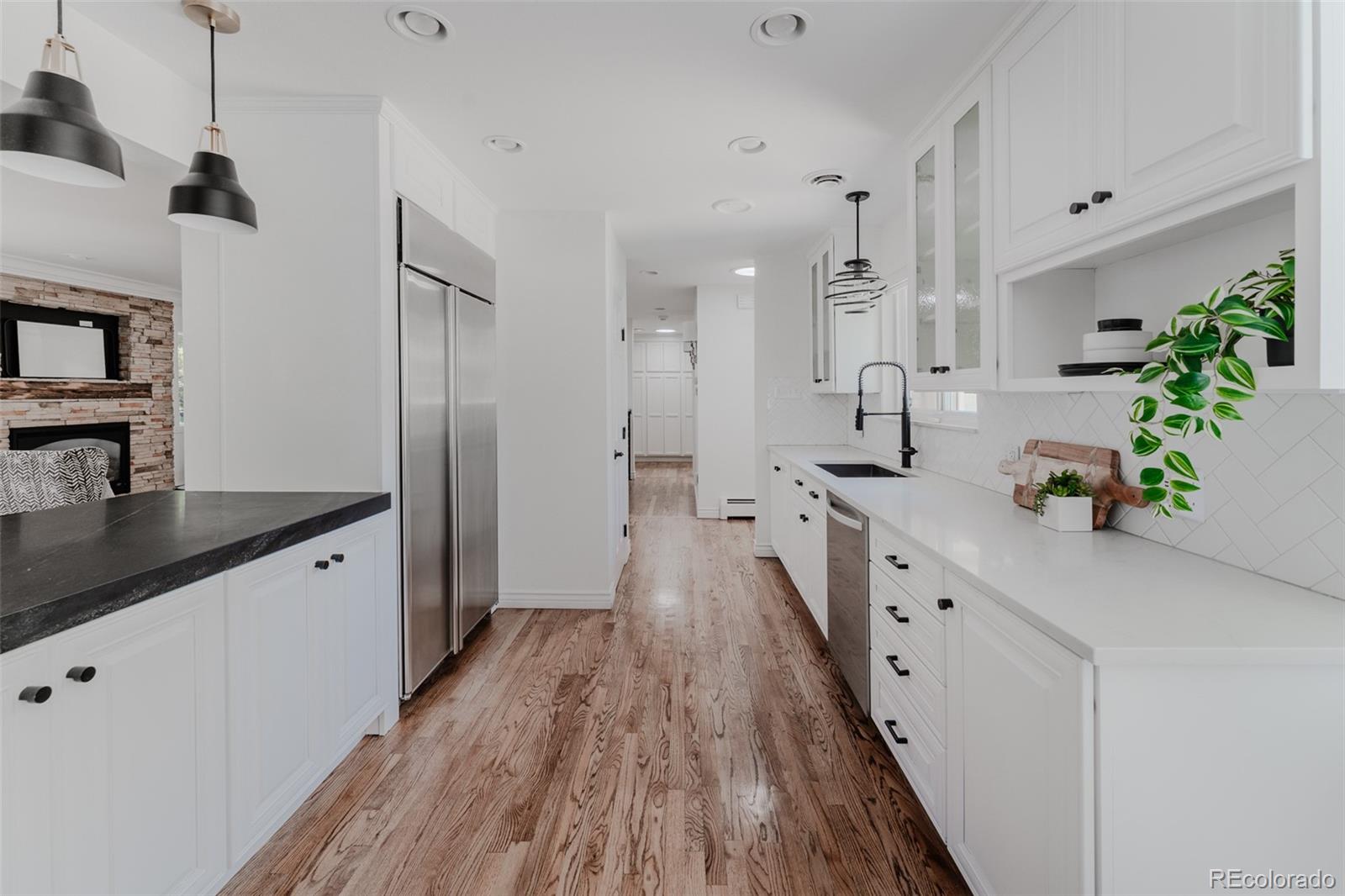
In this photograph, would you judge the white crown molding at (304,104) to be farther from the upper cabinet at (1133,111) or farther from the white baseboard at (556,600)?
the white baseboard at (556,600)

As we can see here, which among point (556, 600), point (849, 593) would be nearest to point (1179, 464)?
point (849, 593)

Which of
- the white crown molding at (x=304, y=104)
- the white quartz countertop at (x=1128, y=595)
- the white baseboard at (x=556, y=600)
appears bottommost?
the white baseboard at (x=556, y=600)

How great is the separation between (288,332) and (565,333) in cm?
167

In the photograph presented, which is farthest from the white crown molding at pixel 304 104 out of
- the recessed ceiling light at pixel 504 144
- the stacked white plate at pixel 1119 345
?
the stacked white plate at pixel 1119 345

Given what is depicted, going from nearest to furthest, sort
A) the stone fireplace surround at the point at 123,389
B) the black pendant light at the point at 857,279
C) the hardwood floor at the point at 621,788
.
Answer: the hardwood floor at the point at 621,788 < the black pendant light at the point at 857,279 < the stone fireplace surround at the point at 123,389

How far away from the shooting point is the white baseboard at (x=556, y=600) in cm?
386

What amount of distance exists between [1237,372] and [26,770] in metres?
2.20

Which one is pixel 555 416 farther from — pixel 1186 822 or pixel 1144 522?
pixel 1186 822

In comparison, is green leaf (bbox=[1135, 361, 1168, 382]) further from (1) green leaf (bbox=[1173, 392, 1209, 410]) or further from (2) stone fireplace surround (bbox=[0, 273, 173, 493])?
(2) stone fireplace surround (bbox=[0, 273, 173, 493])

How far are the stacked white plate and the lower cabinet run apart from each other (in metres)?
2.31

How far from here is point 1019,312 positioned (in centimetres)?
193

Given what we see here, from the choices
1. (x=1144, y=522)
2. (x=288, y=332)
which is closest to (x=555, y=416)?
(x=288, y=332)

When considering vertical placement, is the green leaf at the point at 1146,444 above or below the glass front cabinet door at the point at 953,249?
below

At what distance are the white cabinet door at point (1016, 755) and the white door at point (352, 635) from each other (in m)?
1.91
